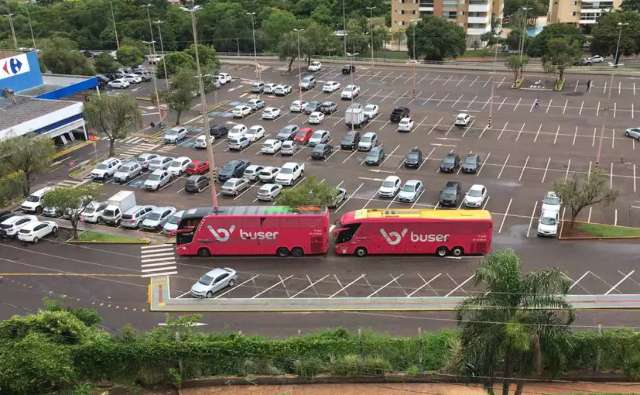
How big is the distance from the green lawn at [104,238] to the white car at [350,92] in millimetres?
39198

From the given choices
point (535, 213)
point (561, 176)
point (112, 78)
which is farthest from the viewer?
point (112, 78)

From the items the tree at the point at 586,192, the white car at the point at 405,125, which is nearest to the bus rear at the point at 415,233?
the tree at the point at 586,192

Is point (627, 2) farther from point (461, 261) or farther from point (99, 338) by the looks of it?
point (99, 338)

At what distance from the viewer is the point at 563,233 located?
41.7 m

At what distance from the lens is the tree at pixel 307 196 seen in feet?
133

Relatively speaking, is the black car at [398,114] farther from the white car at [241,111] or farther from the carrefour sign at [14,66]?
the carrefour sign at [14,66]

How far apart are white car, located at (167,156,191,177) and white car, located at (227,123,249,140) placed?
7.05m

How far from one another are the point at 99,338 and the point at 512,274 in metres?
17.4

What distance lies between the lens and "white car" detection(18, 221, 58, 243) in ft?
143

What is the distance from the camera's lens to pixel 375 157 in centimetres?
5572

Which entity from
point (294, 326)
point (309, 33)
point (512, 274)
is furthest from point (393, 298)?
point (309, 33)

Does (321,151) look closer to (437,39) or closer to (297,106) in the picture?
(297,106)

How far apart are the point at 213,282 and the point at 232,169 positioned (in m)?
19.6

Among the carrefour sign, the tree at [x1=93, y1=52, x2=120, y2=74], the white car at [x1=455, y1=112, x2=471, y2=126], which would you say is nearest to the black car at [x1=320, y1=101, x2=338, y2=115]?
the white car at [x1=455, y1=112, x2=471, y2=126]
